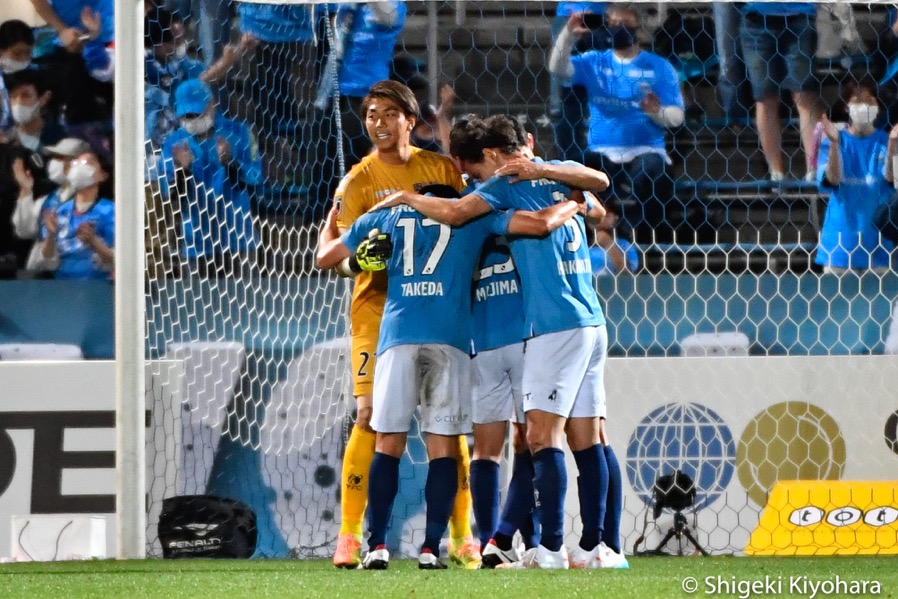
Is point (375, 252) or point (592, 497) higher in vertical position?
point (375, 252)

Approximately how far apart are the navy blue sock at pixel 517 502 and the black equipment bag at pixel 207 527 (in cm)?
152

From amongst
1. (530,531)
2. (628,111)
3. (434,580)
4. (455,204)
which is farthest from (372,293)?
(628,111)

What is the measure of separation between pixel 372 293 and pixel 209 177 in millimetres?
1878

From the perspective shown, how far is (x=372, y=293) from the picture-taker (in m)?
4.17

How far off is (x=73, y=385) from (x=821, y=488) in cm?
302

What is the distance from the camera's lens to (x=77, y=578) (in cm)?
365

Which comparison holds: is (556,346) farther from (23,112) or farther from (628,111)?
(23,112)

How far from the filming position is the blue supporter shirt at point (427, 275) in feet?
12.4

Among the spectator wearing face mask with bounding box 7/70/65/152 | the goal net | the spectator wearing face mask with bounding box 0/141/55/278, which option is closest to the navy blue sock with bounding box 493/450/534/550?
the goal net

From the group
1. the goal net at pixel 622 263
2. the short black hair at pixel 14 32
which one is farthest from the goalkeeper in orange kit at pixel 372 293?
the short black hair at pixel 14 32

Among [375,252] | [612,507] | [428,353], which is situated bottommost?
[612,507]

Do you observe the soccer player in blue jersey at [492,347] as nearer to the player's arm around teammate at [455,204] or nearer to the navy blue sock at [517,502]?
the navy blue sock at [517,502]

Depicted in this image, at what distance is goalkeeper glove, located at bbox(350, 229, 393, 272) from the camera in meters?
3.78

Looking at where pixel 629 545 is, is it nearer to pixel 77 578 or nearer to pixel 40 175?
pixel 77 578
